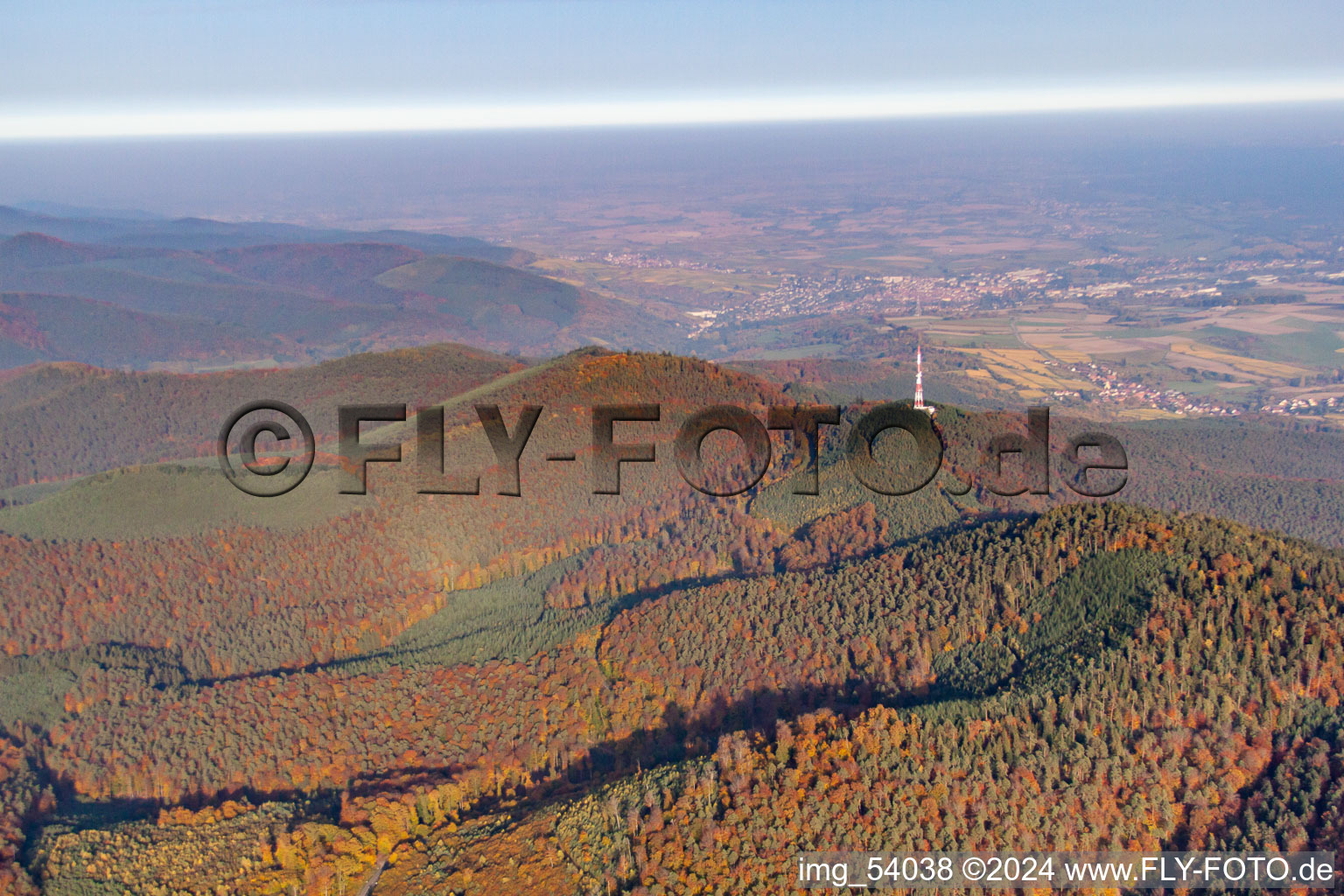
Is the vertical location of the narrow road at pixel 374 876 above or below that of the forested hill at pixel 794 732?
below

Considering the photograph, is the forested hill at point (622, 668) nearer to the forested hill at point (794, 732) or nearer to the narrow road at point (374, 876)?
the forested hill at point (794, 732)

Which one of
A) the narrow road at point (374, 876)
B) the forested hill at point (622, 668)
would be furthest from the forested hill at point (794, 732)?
the narrow road at point (374, 876)

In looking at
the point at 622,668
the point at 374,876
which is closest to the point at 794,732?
the point at 622,668

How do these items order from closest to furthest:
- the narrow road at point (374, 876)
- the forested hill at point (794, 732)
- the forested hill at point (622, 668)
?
the forested hill at point (794, 732), the forested hill at point (622, 668), the narrow road at point (374, 876)

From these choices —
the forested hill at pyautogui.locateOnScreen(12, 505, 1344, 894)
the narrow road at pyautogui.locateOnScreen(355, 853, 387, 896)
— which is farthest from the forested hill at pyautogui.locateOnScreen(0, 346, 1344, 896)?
the narrow road at pyautogui.locateOnScreen(355, 853, 387, 896)

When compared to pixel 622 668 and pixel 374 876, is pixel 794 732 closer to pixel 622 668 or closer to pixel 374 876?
pixel 622 668

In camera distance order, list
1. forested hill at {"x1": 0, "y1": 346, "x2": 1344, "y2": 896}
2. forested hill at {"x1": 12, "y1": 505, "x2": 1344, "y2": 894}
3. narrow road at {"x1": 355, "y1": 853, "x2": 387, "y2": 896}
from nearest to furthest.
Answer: forested hill at {"x1": 12, "y1": 505, "x2": 1344, "y2": 894}, forested hill at {"x1": 0, "y1": 346, "x2": 1344, "y2": 896}, narrow road at {"x1": 355, "y1": 853, "x2": 387, "y2": 896}

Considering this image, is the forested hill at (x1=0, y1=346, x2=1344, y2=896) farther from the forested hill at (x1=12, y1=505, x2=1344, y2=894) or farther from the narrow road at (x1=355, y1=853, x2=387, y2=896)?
the narrow road at (x1=355, y1=853, x2=387, y2=896)

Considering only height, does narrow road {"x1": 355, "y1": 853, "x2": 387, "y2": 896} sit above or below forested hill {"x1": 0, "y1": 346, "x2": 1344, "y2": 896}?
below

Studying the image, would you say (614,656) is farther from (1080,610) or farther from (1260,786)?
(1260,786)

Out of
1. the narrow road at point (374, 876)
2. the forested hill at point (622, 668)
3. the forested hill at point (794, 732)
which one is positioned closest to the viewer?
the forested hill at point (794, 732)

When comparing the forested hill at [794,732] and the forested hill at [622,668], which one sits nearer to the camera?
the forested hill at [794,732]
